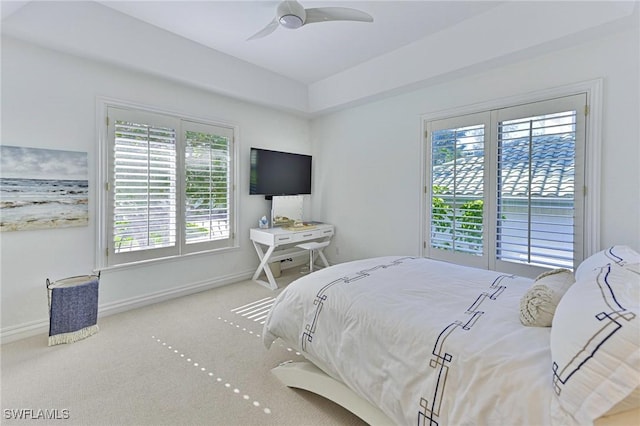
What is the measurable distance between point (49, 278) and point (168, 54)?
2464 millimetres

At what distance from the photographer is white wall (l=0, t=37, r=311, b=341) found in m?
2.42

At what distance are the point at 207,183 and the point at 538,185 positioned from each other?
11.9 ft

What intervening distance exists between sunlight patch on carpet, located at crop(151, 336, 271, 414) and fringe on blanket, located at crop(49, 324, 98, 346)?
1.86ft

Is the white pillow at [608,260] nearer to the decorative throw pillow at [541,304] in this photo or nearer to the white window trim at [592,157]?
the decorative throw pillow at [541,304]

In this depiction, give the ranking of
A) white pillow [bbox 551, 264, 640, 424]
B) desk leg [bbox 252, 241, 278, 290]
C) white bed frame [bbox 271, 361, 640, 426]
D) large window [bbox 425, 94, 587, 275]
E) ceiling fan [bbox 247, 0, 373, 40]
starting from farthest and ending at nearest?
desk leg [bbox 252, 241, 278, 290] → large window [bbox 425, 94, 587, 275] → ceiling fan [bbox 247, 0, 373, 40] → white bed frame [bbox 271, 361, 640, 426] → white pillow [bbox 551, 264, 640, 424]

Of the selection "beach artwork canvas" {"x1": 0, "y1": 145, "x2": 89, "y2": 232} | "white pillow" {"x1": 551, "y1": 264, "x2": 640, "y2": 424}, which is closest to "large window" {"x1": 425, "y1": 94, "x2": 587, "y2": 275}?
"white pillow" {"x1": 551, "y1": 264, "x2": 640, "y2": 424}

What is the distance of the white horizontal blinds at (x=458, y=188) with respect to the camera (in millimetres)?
3088

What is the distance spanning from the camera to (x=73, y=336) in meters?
2.43

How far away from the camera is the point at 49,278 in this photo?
8.59 feet

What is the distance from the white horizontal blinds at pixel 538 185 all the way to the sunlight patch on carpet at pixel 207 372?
8.64ft

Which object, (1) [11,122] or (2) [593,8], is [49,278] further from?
(2) [593,8]

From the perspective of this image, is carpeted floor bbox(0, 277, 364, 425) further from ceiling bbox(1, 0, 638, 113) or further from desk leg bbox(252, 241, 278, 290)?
ceiling bbox(1, 0, 638, 113)

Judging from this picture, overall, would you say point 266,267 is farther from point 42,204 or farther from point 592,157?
point 592,157

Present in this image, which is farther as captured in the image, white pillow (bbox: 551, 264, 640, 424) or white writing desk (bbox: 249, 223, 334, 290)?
white writing desk (bbox: 249, 223, 334, 290)
